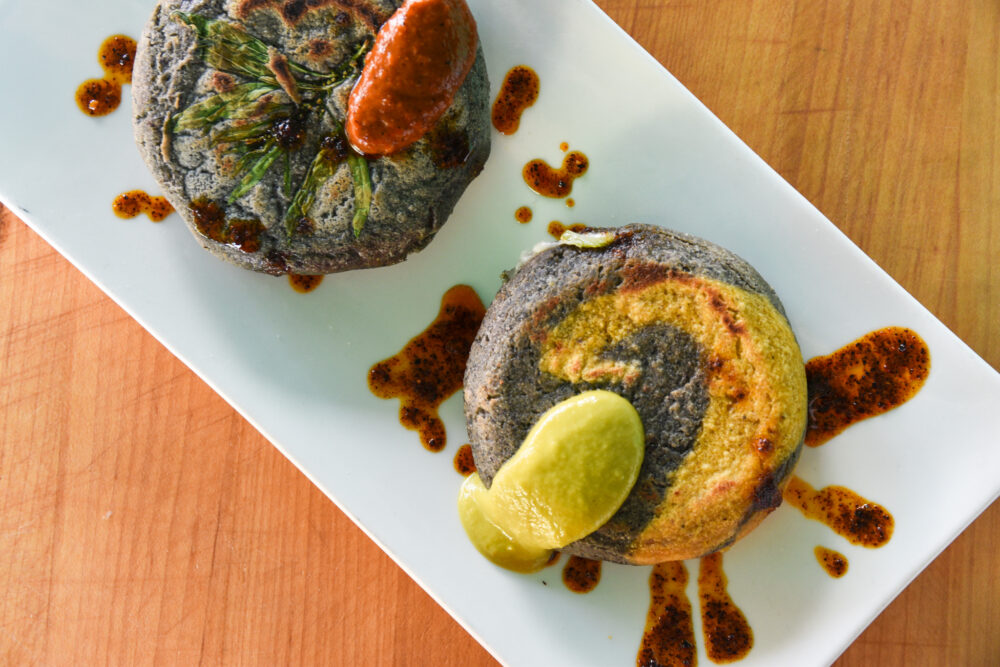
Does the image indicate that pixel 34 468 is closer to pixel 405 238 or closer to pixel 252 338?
pixel 252 338

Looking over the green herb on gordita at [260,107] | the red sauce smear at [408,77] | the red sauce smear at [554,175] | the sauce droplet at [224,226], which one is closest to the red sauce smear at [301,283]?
the sauce droplet at [224,226]

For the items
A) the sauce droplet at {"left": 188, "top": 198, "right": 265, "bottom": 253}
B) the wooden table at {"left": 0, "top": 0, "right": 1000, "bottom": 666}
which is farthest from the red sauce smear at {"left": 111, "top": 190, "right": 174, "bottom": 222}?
the wooden table at {"left": 0, "top": 0, "right": 1000, "bottom": 666}

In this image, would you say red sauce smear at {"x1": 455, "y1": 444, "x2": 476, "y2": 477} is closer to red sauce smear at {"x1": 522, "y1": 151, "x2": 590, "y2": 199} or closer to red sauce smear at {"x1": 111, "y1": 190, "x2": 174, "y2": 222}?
red sauce smear at {"x1": 522, "y1": 151, "x2": 590, "y2": 199}

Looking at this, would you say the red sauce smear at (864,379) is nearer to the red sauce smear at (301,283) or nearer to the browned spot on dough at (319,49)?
the red sauce smear at (301,283)

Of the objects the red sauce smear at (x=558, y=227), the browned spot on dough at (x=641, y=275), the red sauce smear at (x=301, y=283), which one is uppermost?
the browned spot on dough at (x=641, y=275)

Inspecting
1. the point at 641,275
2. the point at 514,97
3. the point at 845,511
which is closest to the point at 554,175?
the point at 514,97

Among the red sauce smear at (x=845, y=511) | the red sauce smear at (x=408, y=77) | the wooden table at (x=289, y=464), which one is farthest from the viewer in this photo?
the wooden table at (x=289, y=464)
